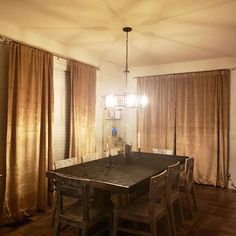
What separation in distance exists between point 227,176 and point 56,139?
11.2ft

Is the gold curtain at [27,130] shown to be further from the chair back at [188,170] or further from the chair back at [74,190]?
the chair back at [188,170]

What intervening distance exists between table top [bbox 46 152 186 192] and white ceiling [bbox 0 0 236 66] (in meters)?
1.88

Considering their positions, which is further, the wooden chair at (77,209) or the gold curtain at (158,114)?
the gold curtain at (158,114)

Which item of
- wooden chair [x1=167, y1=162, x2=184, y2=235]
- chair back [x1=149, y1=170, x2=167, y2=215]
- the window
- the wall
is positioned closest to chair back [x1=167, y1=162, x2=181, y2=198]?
wooden chair [x1=167, y1=162, x2=184, y2=235]

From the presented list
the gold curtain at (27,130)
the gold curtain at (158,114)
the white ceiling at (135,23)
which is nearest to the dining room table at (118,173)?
the gold curtain at (27,130)

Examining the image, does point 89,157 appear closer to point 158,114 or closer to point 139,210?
point 139,210

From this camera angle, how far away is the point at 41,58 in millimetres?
3594

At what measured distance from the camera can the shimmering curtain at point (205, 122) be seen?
15.9ft

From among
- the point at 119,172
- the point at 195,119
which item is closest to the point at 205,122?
the point at 195,119

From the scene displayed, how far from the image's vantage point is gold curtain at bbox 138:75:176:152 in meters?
5.38

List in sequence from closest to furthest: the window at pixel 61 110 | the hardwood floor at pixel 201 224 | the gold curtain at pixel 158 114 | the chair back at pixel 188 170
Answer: the hardwood floor at pixel 201 224
the chair back at pixel 188 170
the window at pixel 61 110
the gold curtain at pixel 158 114

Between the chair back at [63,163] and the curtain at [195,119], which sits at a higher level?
the curtain at [195,119]

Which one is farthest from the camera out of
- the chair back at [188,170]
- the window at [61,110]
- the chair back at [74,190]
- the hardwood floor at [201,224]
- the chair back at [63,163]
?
the window at [61,110]

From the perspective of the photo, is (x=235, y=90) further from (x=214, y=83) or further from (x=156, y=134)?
(x=156, y=134)
